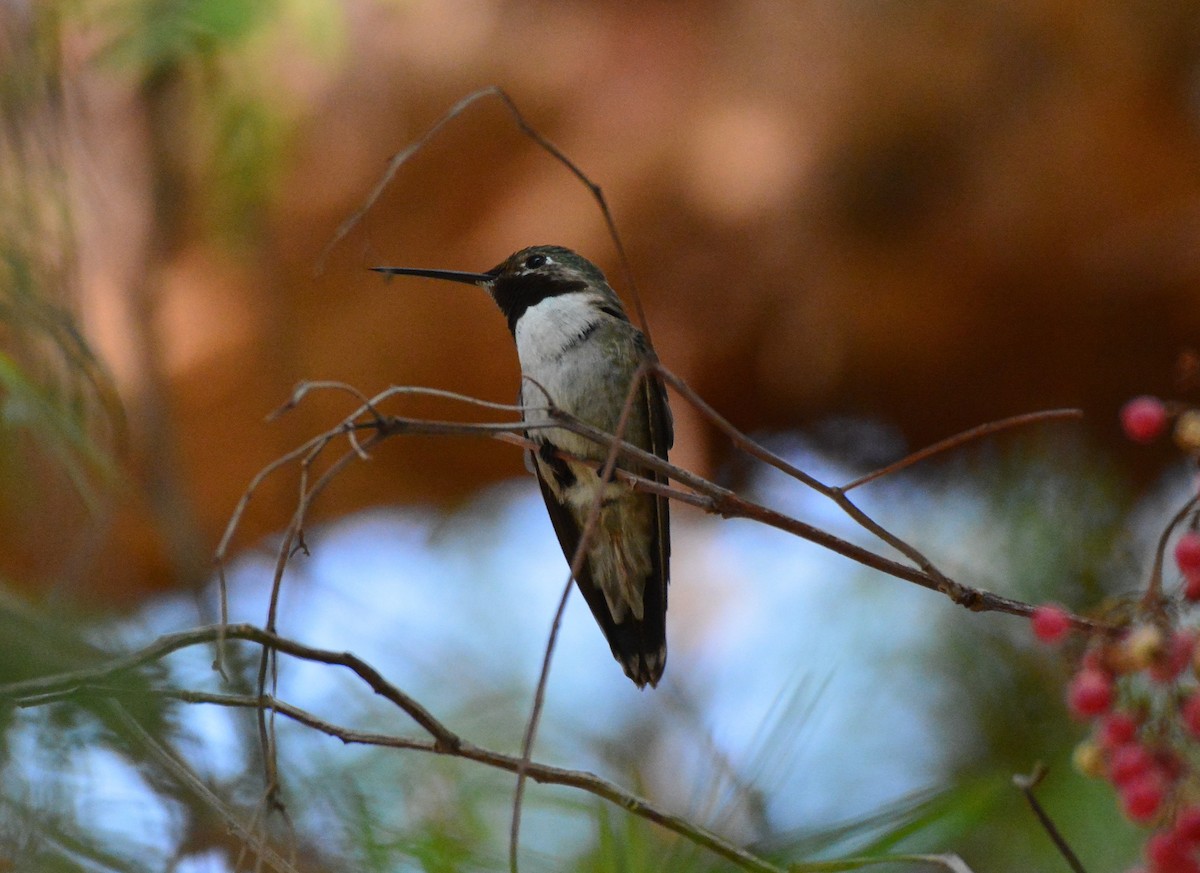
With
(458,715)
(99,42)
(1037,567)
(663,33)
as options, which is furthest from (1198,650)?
(663,33)

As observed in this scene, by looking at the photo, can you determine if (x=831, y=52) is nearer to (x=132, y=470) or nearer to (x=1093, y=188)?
(x=1093, y=188)

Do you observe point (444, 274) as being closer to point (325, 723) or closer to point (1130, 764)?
point (325, 723)

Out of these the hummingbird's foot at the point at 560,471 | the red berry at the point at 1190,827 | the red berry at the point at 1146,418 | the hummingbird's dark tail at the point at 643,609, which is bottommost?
the red berry at the point at 1190,827

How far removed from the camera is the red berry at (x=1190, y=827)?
2.63ft

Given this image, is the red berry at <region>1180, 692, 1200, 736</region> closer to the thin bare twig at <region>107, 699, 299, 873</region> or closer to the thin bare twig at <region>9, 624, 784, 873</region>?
the thin bare twig at <region>9, 624, 784, 873</region>

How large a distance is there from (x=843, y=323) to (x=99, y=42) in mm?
2209

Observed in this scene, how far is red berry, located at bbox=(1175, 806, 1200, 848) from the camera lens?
801 mm

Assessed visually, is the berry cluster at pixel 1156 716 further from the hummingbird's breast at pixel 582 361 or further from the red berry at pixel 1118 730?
the hummingbird's breast at pixel 582 361

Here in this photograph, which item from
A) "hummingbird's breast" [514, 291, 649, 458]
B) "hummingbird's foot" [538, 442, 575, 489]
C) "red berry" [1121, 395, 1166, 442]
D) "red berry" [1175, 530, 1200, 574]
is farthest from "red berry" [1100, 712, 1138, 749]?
"hummingbird's breast" [514, 291, 649, 458]

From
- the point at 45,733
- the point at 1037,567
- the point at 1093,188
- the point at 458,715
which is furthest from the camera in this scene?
the point at 1093,188

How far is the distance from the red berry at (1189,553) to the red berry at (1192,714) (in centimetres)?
9

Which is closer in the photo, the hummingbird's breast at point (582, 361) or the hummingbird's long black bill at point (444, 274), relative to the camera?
the hummingbird's long black bill at point (444, 274)

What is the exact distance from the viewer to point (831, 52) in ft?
11.2

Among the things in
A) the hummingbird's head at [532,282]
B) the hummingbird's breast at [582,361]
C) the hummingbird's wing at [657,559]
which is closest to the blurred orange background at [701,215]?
the hummingbird's head at [532,282]
